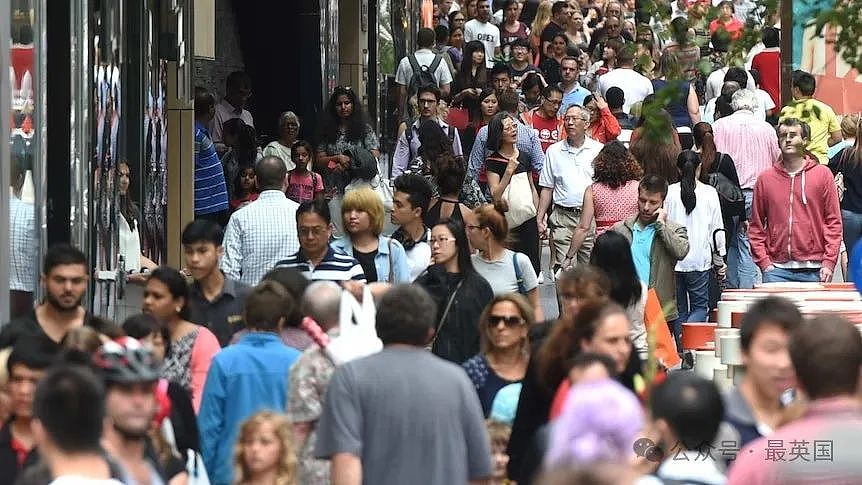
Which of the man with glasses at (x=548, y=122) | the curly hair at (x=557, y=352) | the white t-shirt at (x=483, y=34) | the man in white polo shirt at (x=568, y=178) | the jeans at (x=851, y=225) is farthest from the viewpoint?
the white t-shirt at (x=483, y=34)

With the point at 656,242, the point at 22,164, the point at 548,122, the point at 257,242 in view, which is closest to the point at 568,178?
the point at 548,122

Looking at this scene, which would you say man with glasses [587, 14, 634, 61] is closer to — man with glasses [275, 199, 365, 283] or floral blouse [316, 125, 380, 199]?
floral blouse [316, 125, 380, 199]

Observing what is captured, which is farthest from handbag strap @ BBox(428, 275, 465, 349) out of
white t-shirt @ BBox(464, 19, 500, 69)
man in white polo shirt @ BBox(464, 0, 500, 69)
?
white t-shirt @ BBox(464, 19, 500, 69)

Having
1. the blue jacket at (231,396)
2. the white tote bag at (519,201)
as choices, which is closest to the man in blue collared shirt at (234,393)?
the blue jacket at (231,396)

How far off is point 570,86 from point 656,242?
29.1ft

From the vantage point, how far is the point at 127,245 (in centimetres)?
1435

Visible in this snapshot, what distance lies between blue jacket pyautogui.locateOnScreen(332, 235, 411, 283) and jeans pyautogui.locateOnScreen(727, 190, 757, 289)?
208 inches

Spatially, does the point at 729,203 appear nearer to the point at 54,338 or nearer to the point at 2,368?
the point at 54,338

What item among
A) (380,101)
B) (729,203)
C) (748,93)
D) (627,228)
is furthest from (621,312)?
Result: (380,101)

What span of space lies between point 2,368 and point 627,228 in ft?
21.0

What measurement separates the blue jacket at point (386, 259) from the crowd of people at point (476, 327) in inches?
0.6

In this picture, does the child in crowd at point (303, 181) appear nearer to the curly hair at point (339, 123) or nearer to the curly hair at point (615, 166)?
the curly hair at point (339, 123)

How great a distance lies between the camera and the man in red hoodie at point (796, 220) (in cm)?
1413

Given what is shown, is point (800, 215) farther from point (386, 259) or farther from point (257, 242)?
point (257, 242)
